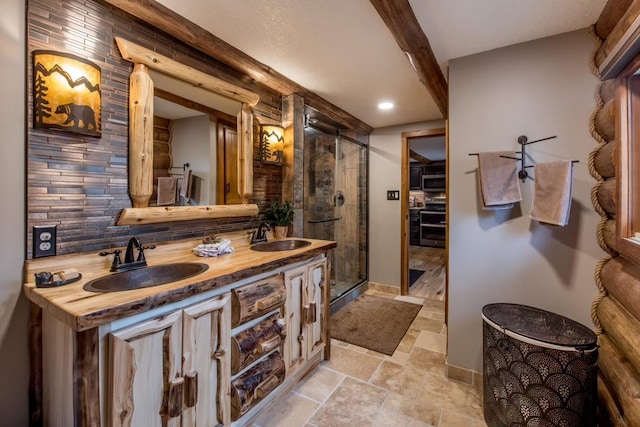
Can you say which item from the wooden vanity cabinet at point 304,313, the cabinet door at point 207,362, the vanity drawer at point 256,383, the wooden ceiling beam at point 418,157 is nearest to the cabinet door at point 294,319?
the wooden vanity cabinet at point 304,313

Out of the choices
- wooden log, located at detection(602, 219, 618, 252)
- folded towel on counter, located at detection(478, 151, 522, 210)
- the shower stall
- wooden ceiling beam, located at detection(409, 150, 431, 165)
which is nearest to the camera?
wooden log, located at detection(602, 219, 618, 252)

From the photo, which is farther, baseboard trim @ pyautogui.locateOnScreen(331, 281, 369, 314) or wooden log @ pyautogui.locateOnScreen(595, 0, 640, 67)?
baseboard trim @ pyautogui.locateOnScreen(331, 281, 369, 314)

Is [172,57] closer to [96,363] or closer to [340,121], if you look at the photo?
[96,363]

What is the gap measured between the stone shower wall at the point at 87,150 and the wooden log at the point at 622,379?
2.39m

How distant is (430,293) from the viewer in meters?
3.89

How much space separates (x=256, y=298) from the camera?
156 centimetres

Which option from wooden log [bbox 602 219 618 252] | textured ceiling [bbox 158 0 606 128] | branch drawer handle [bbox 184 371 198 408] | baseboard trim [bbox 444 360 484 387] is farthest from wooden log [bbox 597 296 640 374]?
branch drawer handle [bbox 184 371 198 408]

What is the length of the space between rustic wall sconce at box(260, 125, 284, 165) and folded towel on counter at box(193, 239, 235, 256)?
2.88 feet

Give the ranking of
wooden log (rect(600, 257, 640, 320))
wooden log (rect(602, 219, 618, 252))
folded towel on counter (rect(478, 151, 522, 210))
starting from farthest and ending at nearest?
folded towel on counter (rect(478, 151, 522, 210))
wooden log (rect(602, 219, 618, 252))
wooden log (rect(600, 257, 640, 320))

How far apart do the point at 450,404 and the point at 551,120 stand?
1.93 metres

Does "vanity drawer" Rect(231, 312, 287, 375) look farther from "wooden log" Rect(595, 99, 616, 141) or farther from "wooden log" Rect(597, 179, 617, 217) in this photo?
"wooden log" Rect(595, 99, 616, 141)

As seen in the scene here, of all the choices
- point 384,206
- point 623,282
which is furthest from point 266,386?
point 384,206

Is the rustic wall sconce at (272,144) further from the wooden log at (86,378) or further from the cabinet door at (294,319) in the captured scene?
the wooden log at (86,378)

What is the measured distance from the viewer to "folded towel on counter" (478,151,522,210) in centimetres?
179
